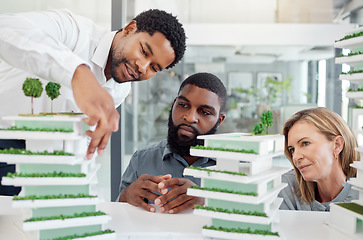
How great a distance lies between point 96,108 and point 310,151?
1.81m

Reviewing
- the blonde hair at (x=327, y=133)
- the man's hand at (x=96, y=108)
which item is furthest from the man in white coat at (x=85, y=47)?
the blonde hair at (x=327, y=133)

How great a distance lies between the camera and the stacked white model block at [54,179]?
1.33 metres

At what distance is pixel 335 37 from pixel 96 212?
15.2 ft

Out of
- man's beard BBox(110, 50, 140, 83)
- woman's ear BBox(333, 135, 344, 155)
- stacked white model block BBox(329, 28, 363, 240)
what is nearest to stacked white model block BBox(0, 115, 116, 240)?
man's beard BBox(110, 50, 140, 83)

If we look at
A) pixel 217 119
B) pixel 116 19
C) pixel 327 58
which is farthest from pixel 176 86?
pixel 217 119

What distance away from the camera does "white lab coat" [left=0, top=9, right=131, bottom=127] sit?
1.43 metres

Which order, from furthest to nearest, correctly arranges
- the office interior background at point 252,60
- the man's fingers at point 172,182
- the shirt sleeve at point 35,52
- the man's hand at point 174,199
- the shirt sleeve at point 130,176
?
the office interior background at point 252,60 < the shirt sleeve at point 130,176 < the man's fingers at point 172,182 < the man's hand at point 174,199 < the shirt sleeve at point 35,52

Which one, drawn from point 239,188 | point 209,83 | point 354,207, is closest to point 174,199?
point 239,188

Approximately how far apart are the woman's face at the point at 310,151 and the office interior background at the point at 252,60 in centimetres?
275

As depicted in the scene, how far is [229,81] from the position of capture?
5.47m

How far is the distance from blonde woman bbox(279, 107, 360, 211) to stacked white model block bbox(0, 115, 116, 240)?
1.62 metres

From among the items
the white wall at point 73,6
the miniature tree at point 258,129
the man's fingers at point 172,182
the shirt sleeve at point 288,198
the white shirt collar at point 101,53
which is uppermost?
the white wall at point 73,6

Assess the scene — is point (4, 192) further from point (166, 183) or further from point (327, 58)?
point (327, 58)

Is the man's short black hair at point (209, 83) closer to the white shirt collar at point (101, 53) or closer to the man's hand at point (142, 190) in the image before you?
the white shirt collar at point (101, 53)
